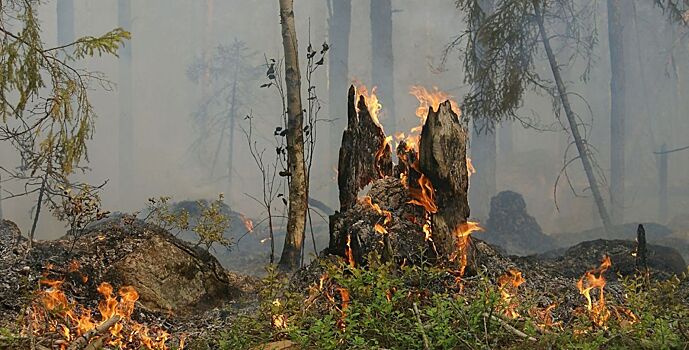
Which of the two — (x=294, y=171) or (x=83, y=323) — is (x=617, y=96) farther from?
(x=83, y=323)

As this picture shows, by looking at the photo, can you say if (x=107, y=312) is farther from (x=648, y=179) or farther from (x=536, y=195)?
→ (x=648, y=179)

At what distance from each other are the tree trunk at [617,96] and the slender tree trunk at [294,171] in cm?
1475

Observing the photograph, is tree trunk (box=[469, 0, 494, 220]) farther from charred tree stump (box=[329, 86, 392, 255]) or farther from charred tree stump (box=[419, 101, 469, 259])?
charred tree stump (box=[419, 101, 469, 259])

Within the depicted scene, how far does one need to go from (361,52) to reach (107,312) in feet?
148

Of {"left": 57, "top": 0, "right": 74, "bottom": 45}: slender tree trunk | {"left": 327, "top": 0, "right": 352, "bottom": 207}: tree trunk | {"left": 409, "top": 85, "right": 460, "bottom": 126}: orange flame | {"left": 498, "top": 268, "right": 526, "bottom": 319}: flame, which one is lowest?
{"left": 498, "top": 268, "right": 526, "bottom": 319}: flame

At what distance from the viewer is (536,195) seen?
3008 centimetres

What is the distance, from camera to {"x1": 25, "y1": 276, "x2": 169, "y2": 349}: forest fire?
180 inches

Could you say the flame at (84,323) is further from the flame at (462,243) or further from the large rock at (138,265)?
the flame at (462,243)

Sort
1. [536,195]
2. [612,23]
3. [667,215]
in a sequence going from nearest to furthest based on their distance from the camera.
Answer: [612,23] < [667,215] < [536,195]

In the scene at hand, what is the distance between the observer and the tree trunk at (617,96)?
68.5ft

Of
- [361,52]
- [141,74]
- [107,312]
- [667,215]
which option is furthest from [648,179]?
[141,74]

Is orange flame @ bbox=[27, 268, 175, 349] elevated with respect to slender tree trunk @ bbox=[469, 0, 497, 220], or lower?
lower

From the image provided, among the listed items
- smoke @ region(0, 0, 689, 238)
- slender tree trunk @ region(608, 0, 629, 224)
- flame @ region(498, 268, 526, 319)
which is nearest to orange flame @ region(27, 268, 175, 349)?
flame @ region(498, 268, 526, 319)

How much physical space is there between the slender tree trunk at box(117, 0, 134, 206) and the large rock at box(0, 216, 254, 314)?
105 ft
